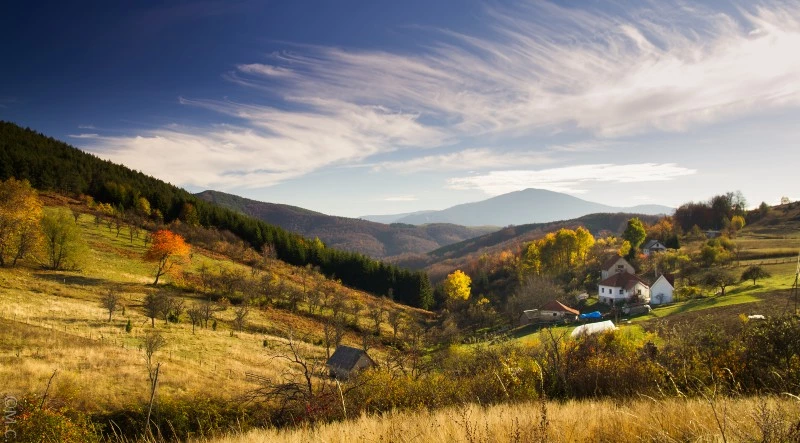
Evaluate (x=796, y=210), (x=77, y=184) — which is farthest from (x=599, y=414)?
(x=796, y=210)

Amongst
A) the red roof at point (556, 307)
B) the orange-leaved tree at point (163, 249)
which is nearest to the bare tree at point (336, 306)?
the orange-leaved tree at point (163, 249)

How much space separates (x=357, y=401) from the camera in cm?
1134

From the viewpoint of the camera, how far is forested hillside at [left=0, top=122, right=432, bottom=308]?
285ft

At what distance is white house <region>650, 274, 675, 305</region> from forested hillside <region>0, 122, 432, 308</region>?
148 ft

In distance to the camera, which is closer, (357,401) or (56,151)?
(357,401)

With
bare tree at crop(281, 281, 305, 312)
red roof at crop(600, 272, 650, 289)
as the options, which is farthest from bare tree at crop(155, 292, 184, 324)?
red roof at crop(600, 272, 650, 289)

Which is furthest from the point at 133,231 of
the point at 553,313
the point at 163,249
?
the point at 553,313

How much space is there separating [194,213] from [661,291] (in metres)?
96.1

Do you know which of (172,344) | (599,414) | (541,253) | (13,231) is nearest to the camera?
(599,414)

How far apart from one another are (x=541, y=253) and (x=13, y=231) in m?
83.6

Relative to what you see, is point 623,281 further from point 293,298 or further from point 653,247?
point 293,298

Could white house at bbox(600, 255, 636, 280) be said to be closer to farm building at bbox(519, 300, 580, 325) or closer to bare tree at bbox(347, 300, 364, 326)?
farm building at bbox(519, 300, 580, 325)

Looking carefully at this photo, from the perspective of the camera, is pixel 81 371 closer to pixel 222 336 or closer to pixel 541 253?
pixel 222 336

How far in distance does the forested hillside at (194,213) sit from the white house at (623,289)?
39.1 m
